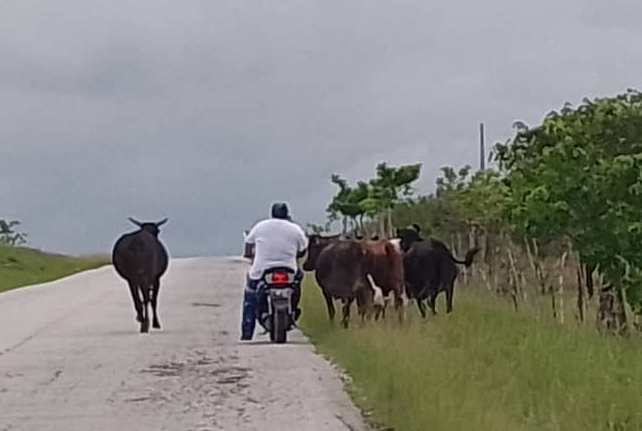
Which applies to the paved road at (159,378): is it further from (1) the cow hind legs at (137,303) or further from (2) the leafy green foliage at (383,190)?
(2) the leafy green foliage at (383,190)

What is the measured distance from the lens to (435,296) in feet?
78.9

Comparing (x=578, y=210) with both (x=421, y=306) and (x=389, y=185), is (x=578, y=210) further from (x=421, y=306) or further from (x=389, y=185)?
(x=389, y=185)

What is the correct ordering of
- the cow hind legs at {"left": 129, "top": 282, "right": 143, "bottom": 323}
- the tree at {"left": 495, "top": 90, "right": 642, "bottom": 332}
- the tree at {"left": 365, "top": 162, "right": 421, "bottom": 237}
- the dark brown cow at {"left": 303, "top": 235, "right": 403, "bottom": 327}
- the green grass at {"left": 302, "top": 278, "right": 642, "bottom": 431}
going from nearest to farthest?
the green grass at {"left": 302, "top": 278, "right": 642, "bottom": 431}
the tree at {"left": 495, "top": 90, "right": 642, "bottom": 332}
the dark brown cow at {"left": 303, "top": 235, "right": 403, "bottom": 327}
the cow hind legs at {"left": 129, "top": 282, "right": 143, "bottom": 323}
the tree at {"left": 365, "top": 162, "right": 421, "bottom": 237}

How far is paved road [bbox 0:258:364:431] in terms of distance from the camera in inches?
502

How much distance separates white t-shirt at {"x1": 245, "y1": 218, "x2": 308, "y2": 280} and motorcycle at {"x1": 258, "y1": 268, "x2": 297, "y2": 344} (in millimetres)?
118

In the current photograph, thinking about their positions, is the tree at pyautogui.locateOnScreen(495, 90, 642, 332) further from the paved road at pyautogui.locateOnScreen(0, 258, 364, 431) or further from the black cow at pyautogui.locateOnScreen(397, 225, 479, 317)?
the paved road at pyautogui.locateOnScreen(0, 258, 364, 431)

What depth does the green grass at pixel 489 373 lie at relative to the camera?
11.6m

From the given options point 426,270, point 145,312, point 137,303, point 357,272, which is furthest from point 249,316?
point 426,270

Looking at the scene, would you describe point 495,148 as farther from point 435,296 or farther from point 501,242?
point 501,242

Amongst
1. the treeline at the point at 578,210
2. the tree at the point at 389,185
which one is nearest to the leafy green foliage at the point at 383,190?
the tree at the point at 389,185

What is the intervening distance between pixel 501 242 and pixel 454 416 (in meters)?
19.5

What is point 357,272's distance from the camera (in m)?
21.4

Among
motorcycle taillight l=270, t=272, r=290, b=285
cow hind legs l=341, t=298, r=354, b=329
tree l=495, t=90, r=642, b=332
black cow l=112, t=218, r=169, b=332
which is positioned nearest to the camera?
tree l=495, t=90, r=642, b=332

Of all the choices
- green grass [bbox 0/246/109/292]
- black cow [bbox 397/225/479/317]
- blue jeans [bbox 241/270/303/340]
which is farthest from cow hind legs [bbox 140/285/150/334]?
green grass [bbox 0/246/109/292]
